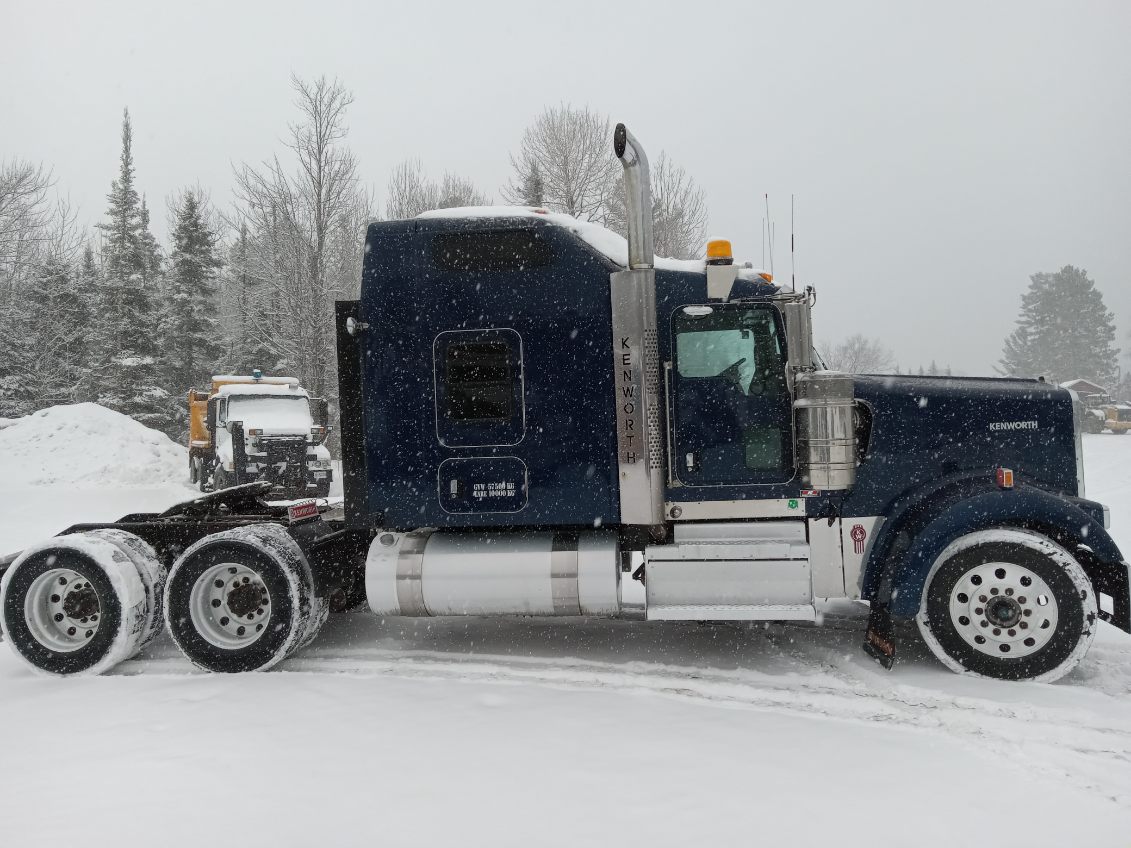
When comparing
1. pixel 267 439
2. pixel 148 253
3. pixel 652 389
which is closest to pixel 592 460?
pixel 652 389

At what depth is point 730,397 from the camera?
5.47m

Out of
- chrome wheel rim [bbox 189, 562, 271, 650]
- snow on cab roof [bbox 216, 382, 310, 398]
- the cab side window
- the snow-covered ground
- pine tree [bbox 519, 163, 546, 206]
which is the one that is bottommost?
the snow-covered ground

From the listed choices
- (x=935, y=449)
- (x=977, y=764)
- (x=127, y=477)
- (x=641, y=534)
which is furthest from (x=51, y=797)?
(x=127, y=477)

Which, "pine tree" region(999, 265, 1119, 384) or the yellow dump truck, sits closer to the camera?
the yellow dump truck

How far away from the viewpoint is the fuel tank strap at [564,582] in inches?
216

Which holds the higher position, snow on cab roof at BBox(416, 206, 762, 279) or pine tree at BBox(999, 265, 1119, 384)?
pine tree at BBox(999, 265, 1119, 384)

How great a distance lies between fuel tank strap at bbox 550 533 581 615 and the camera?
5.48 metres

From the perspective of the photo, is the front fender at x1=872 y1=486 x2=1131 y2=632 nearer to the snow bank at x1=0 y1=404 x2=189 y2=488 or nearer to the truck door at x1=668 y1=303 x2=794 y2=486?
the truck door at x1=668 y1=303 x2=794 y2=486

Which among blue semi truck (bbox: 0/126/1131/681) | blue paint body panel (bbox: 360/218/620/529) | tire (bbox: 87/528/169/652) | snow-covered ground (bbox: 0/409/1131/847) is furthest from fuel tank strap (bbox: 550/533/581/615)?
tire (bbox: 87/528/169/652)

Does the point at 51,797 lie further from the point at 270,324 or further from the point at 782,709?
the point at 270,324

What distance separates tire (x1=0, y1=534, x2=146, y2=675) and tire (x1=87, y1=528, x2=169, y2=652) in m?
0.04

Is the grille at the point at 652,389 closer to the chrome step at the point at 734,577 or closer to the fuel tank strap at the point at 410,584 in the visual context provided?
the chrome step at the point at 734,577

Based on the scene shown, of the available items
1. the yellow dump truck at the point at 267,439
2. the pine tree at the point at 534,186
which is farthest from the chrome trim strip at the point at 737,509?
the pine tree at the point at 534,186

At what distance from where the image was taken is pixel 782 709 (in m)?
4.64
